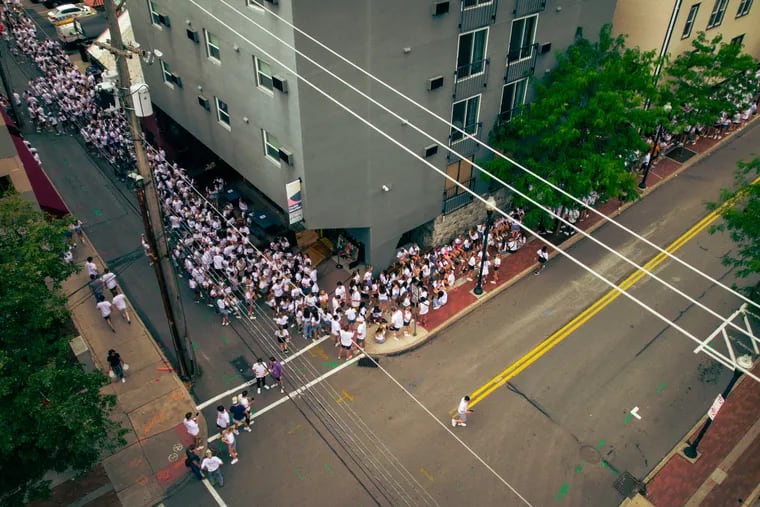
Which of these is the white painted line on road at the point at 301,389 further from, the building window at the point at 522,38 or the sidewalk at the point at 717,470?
the building window at the point at 522,38

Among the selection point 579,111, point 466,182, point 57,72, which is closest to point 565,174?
point 579,111

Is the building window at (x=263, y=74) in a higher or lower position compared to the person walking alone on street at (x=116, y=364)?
higher

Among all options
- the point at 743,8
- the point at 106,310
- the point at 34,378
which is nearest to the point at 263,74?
the point at 106,310

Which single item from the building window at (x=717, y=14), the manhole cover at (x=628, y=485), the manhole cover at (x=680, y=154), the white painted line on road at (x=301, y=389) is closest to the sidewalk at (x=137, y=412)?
the white painted line on road at (x=301, y=389)

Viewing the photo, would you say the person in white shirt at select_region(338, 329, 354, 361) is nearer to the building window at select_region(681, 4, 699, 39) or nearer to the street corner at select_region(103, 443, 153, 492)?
the street corner at select_region(103, 443, 153, 492)

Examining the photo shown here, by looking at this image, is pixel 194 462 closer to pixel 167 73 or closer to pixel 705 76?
pixel 167 73
